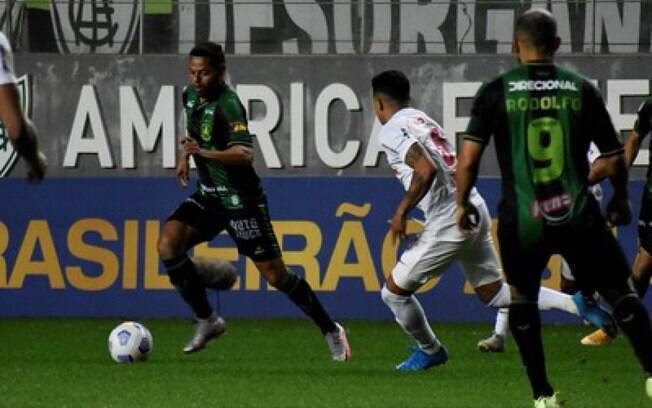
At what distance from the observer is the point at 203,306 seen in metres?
12.3

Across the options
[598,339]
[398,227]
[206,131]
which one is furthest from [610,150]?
[598,339]

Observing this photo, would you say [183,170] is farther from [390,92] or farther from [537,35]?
[537,35]

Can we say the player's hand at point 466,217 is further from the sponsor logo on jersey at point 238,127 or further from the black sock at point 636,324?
the sponsor logo on jersey at point 238,127

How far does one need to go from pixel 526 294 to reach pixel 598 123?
0.86 meters

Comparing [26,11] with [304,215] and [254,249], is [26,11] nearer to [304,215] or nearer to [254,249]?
[304,215]

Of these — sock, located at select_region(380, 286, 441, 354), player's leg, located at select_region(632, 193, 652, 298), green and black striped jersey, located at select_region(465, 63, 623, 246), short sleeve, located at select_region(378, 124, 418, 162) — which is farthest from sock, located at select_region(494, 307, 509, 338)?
green and black striped jersey, located at select_region(465, 63, 623, 246)

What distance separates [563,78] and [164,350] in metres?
5.55

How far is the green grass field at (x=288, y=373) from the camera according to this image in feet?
31.8

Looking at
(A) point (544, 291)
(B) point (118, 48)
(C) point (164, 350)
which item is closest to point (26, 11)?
(B) point (118, 48)

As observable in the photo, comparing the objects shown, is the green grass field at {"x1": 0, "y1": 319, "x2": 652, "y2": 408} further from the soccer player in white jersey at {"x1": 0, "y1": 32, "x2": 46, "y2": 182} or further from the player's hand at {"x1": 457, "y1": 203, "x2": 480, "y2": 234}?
the soccer player in white jersey at {"x1": 0, "y1": 32, "x2": 46, "y2": 182}

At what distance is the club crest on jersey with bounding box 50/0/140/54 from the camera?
18.3 m

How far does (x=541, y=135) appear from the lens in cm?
838

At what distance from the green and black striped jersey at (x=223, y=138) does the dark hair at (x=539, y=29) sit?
12.2 ft

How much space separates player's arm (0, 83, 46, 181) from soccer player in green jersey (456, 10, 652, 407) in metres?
1.98
